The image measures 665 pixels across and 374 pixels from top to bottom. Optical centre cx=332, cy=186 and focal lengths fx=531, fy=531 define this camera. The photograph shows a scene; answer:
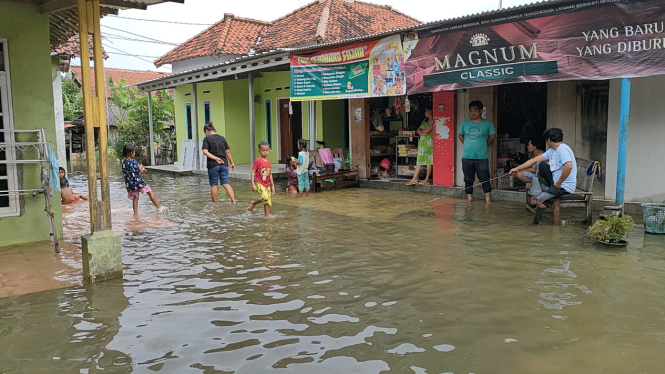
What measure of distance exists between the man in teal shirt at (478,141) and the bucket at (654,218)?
128 inches

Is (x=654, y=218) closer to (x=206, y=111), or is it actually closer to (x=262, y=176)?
(x=262, y=176)

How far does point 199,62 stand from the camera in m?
21.9

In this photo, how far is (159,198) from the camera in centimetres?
1255

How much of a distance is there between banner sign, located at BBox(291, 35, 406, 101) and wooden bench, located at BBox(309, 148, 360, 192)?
1.55 meters

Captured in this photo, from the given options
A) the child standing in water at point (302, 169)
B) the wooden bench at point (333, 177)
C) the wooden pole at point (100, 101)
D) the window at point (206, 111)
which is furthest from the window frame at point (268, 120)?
the wooden pole at point (100, 101)

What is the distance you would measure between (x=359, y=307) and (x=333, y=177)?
8.49 meters

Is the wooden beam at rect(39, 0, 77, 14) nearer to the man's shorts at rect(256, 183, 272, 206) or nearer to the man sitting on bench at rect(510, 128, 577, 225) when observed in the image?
the man's shorts at rect(256, 183, 272, 206)

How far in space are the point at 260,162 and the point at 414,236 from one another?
3.10m

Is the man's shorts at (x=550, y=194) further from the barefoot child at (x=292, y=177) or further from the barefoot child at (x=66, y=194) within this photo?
the barefoot child at (x=66, y=194)

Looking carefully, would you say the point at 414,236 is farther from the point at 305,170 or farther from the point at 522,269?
the point at 305,170

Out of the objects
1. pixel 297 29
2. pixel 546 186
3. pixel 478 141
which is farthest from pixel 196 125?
pixel 546 186

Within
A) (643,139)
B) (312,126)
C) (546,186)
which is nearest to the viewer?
(546,186)

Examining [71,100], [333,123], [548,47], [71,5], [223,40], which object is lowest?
[333,123]

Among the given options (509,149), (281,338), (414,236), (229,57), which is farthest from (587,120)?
(229,57)
